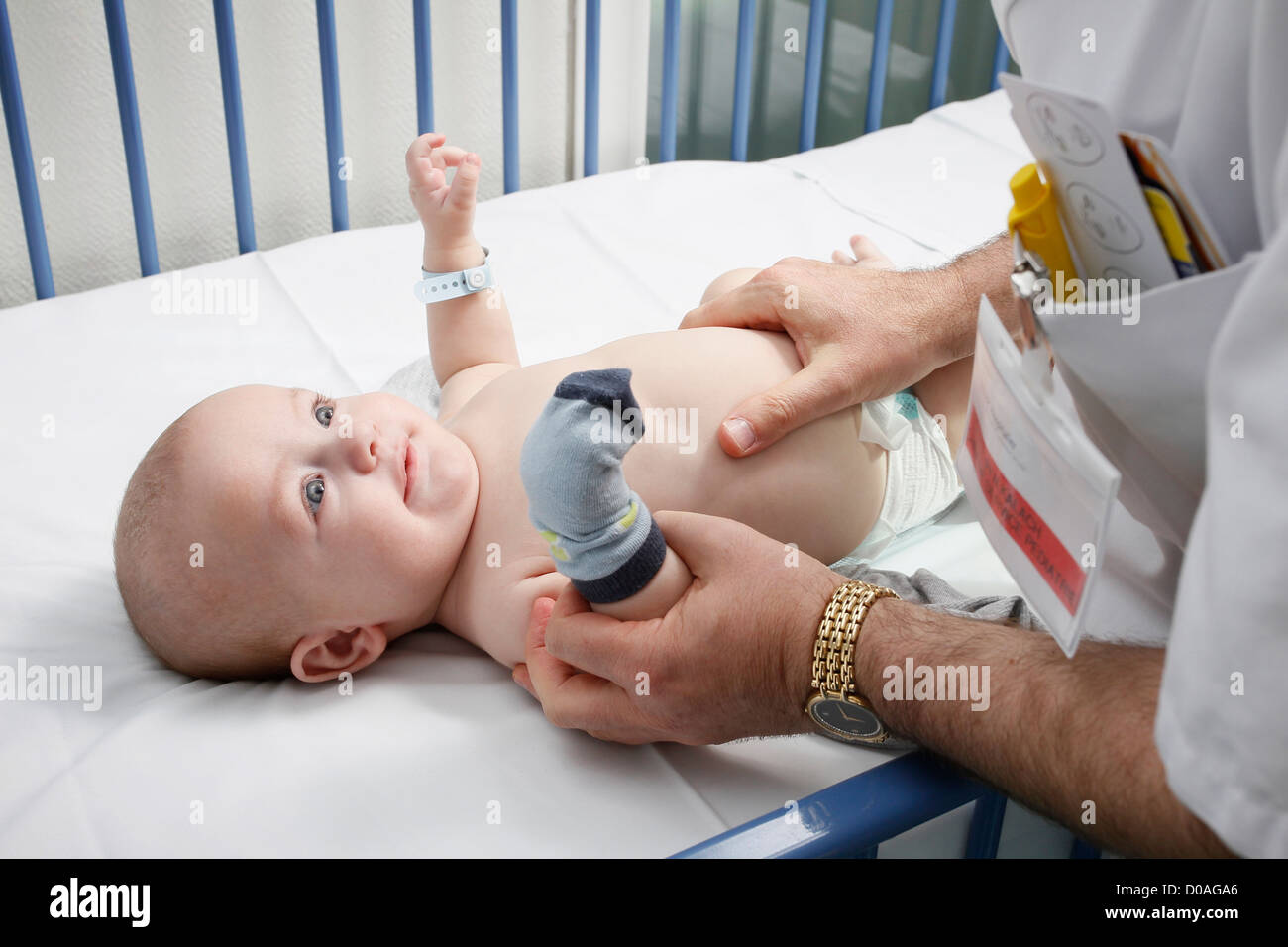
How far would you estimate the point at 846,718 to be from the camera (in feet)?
2.91

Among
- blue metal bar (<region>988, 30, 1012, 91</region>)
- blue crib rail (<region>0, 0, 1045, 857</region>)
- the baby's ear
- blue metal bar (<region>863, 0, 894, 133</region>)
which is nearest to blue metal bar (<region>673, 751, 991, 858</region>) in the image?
blue crib rail (<region>0, 0, 1045, 857</region>)

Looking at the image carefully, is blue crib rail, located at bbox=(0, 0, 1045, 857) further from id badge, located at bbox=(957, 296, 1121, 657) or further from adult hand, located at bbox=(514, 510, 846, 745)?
id badge, located at bbox=(957, 296, 1121, 657)

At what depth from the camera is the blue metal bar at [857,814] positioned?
0.80 metres

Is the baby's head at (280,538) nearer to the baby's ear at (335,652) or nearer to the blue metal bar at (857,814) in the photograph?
the baby's ear at (335,652)

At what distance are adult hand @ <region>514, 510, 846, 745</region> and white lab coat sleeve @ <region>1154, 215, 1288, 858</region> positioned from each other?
32cm

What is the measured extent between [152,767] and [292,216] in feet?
4.41

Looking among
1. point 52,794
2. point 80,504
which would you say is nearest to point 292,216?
point 80,504

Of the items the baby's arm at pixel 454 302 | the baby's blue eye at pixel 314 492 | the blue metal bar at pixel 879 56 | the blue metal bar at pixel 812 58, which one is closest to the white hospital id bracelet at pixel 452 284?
the baby's arm at pixel 454 302

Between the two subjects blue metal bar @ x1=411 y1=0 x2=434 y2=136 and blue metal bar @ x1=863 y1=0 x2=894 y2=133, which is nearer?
blue metal bar @ x1=411 y1=0 x2=434 y2=136

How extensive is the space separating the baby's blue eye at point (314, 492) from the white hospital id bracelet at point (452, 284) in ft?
1.26

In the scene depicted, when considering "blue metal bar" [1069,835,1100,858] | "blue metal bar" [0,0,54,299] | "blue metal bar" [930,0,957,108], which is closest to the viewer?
"blue metal bar" [1069,835,1100,858]

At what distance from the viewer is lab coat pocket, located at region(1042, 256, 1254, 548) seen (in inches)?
25.7

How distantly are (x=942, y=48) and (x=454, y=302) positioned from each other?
1.34 metres
